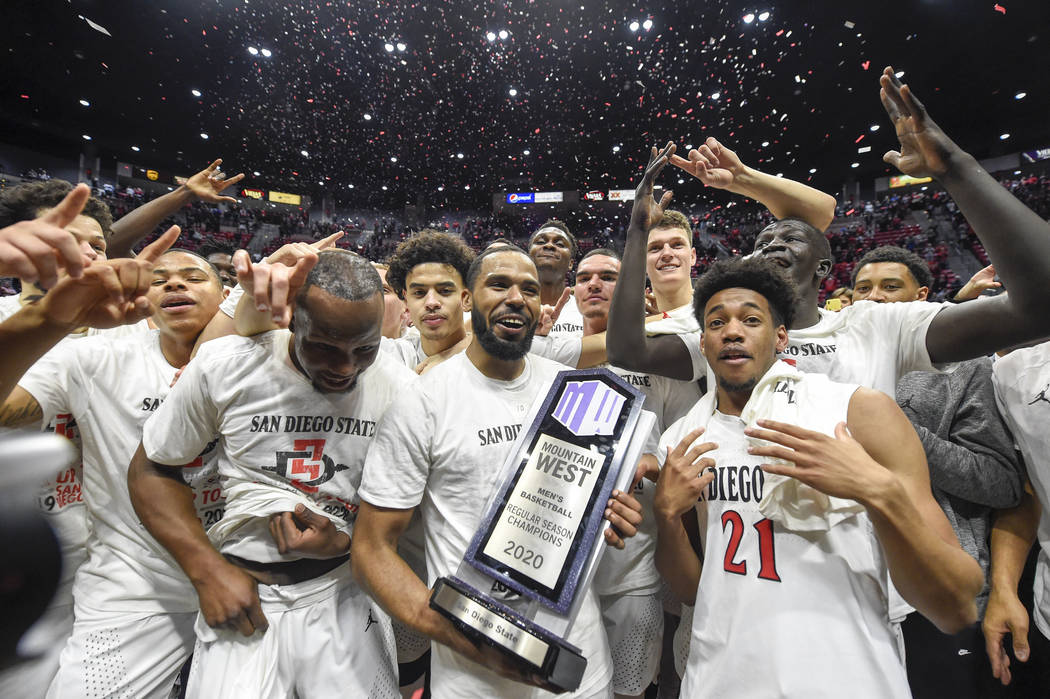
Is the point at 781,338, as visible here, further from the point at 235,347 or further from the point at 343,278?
the point at 235,347

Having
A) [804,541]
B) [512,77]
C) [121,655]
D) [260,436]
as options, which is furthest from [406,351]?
[512,77]

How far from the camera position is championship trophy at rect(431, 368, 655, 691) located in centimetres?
123

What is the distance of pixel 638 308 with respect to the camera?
2.16 m

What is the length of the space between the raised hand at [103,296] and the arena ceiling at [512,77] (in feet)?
36.4

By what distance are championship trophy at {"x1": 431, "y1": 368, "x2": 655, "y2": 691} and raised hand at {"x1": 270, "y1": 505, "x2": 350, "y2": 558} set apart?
20.4 inches

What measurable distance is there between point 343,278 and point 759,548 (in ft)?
5.55

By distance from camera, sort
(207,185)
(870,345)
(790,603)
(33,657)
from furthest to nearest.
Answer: (207,185) < (870,345) < (790,603) < (33,657)

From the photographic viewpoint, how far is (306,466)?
1.70m

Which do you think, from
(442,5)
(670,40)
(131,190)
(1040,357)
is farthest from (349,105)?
(1040,357)

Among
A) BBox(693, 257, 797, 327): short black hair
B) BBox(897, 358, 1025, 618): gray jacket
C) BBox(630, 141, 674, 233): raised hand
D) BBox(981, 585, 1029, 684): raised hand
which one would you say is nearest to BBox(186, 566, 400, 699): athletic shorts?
BBox(693, 257, 797, 327): short black hair

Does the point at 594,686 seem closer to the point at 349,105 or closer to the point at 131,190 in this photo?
the point at 349,105

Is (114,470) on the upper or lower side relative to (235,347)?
lower

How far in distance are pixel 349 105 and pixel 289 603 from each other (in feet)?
56.9

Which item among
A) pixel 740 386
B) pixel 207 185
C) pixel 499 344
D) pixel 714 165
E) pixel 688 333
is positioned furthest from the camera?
pixel 207 185
